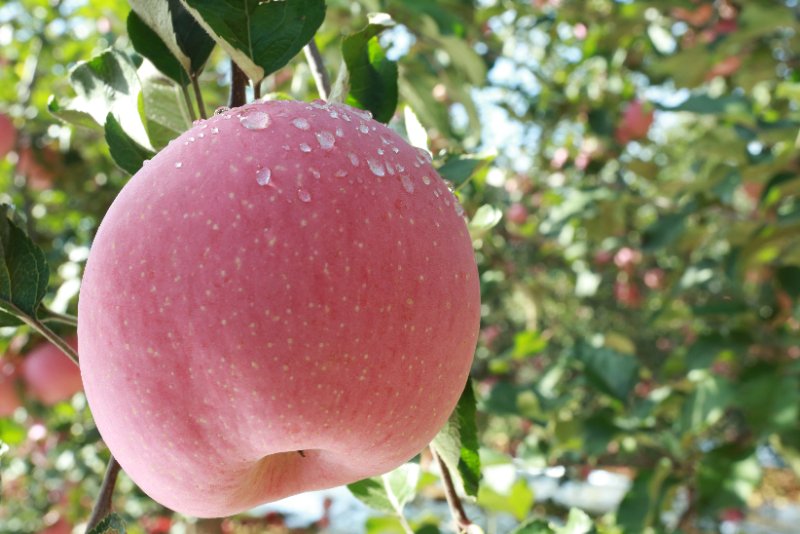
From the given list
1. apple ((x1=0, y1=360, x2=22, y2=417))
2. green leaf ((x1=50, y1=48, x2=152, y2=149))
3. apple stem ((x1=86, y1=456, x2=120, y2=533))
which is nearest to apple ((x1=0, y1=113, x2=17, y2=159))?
apple ((x1=0, y1=360, x2=22, y2=417))

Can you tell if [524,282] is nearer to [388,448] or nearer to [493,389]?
[493,389]

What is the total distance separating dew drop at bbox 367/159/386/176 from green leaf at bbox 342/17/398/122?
0.68 ft

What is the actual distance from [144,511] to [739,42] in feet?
8.34

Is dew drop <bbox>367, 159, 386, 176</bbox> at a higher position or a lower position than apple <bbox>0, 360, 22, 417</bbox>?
higher

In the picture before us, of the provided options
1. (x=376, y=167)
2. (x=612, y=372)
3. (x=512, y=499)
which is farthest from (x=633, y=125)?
(x=376, y=167)

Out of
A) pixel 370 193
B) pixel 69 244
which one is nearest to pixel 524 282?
pixel 69 244

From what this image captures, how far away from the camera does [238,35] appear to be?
1.91 feet

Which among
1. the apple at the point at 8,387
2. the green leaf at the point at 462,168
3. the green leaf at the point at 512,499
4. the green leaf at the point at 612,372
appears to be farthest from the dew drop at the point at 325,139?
the apple at the point at 8,387

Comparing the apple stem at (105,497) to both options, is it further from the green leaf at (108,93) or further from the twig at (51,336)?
the green leaf at (108,93)

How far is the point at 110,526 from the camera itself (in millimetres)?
554

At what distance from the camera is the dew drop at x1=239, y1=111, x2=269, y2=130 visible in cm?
50

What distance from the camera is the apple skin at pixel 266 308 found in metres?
0.44

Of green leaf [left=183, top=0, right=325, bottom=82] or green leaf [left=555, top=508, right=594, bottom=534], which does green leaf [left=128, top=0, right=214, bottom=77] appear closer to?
green leaf [left=183, top=0, right=325, bottom=82]

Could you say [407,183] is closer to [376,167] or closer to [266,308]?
[376,167]
